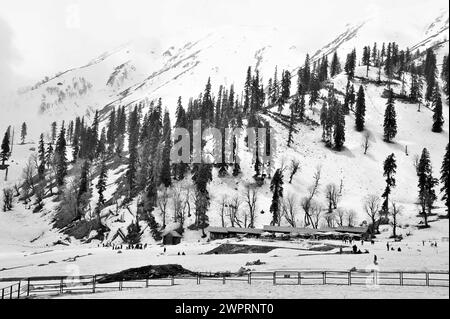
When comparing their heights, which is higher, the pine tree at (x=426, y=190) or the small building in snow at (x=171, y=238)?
the pine tree at (x=426, y=190)

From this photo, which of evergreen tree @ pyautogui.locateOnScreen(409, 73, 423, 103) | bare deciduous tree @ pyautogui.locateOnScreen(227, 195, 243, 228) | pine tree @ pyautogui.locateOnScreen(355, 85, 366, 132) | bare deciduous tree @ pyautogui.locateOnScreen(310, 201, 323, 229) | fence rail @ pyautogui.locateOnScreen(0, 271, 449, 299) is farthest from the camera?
evergreen tree @ pyautogui.locateOnScreen(409, 73, 423, 103)

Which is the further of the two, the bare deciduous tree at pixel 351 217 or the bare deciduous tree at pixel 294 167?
the bare deciduous tree at pixel 294 167

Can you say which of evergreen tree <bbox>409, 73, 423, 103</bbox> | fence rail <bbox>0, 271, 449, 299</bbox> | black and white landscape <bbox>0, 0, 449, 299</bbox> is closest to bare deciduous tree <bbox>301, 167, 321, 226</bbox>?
black and white landscape <bbox>0, 0, 449, 299</bbox>

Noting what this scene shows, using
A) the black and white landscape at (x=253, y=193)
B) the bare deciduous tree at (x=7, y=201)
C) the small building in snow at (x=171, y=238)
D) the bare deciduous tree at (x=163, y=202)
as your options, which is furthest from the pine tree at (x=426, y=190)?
the bare deciduous tree at (x=7, y=201)

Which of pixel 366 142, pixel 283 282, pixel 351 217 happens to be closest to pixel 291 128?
pixel 366 142

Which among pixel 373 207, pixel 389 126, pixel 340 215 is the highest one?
pixel 389 126

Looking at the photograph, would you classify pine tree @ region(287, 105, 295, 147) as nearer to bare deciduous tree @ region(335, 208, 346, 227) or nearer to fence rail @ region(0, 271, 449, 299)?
bare deciduous tree @ region(335, 208, 346, 227)

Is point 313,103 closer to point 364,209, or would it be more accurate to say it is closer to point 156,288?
point 364,209

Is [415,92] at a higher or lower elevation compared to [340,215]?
higher

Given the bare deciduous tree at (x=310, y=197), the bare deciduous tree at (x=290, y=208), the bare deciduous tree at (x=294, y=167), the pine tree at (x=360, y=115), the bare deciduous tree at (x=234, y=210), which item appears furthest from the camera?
the pine tree at (x=360, y=115)

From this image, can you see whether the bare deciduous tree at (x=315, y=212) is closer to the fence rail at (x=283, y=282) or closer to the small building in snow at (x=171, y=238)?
the small building in snow at (x=171, y=238)

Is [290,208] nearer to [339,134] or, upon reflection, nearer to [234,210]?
[234,210]
